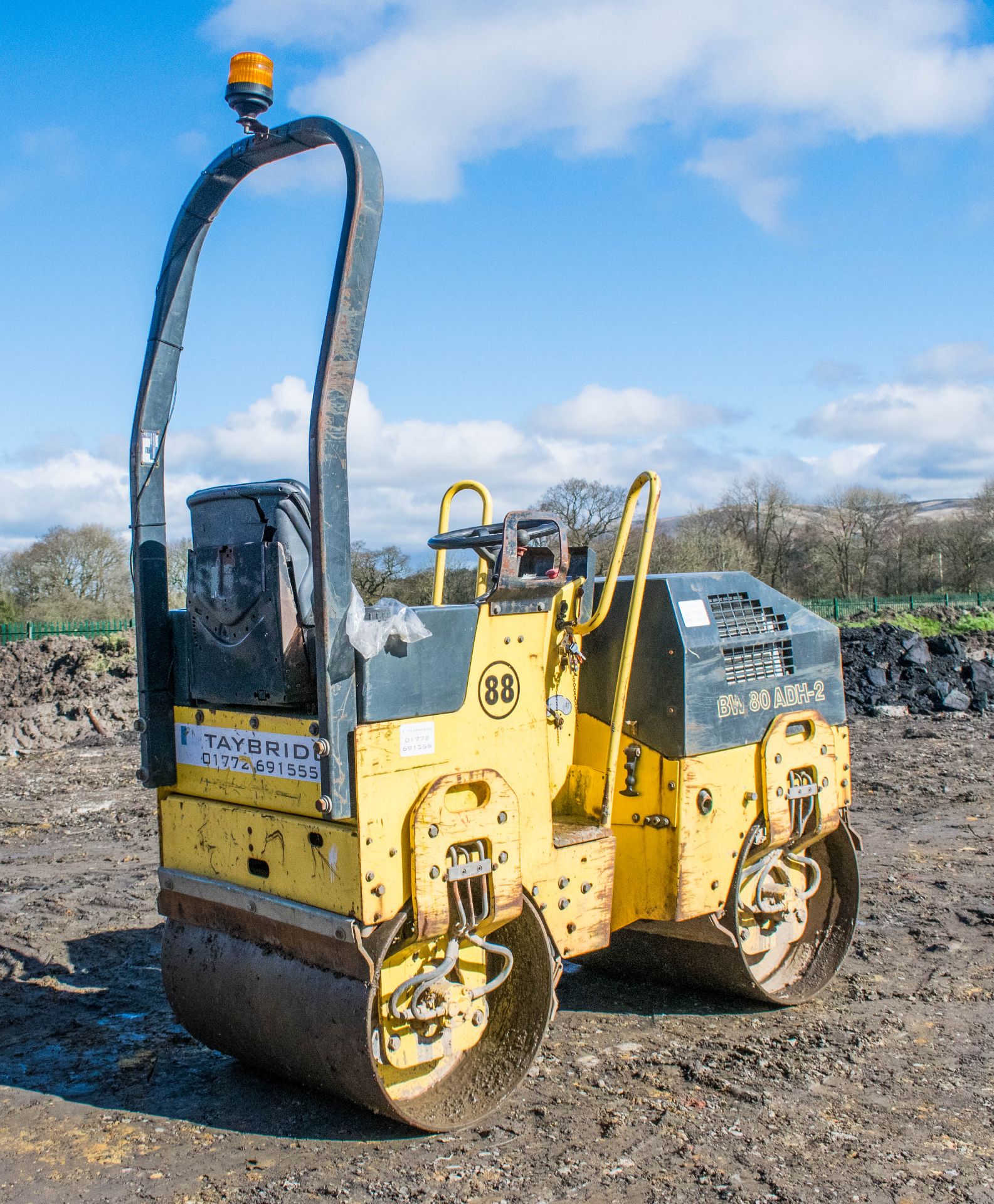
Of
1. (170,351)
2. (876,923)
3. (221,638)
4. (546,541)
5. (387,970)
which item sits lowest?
(876,923)

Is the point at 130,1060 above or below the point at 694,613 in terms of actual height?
below

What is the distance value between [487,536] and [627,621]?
64cm

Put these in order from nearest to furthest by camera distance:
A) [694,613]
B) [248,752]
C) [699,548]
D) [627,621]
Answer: [248,752] < [627,621] < [694,613] < [699,548]

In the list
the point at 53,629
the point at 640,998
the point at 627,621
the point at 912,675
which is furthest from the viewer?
the point at 53,629

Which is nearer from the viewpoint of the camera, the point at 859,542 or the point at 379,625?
the point at 379,625

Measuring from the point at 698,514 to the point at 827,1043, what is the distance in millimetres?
43119

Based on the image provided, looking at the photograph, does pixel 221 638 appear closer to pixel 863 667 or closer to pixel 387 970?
pixel 387 970

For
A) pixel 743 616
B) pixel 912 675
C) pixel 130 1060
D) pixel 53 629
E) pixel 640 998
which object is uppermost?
pixel 743 616

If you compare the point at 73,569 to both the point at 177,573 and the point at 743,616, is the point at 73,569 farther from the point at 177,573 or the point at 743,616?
the point at 743,616

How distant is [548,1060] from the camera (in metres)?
4.20

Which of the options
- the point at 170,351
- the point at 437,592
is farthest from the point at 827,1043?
the point at 170,351

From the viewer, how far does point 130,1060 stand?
167 inches

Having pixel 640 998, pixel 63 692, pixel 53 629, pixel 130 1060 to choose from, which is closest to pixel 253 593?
pixel 130 1060

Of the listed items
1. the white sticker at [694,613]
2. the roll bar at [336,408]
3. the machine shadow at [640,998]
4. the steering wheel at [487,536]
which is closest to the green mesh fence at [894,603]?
the machine shadow at [640,998]
